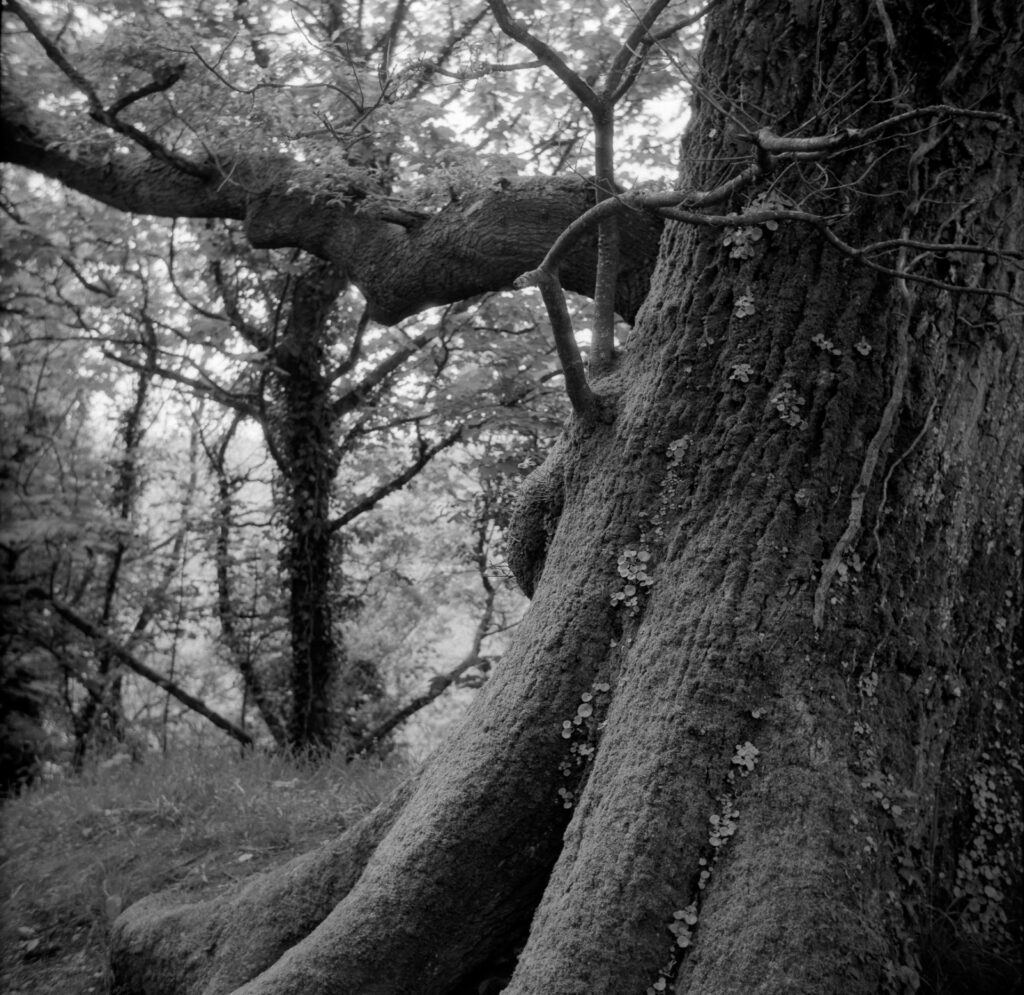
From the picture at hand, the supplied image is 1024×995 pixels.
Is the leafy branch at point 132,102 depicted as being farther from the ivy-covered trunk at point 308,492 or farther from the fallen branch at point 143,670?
the fallen branch at point 143,670

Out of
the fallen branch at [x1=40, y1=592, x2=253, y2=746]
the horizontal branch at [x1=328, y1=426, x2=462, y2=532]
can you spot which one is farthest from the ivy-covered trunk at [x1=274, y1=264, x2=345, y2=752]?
the fallen branch at [x1=40, y1=592, x2=253, y2=746]

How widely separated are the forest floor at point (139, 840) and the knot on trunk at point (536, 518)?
2008 mm

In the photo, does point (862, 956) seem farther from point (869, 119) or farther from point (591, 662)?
point (869, 119)

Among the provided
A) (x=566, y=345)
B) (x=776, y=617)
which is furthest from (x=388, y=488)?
(x=776, y=617)

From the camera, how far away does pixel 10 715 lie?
800 centimetres

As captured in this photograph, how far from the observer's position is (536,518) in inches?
119

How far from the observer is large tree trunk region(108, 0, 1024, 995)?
2.14 metres

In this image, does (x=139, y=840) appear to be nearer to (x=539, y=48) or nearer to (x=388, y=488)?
(x=388, y=488)

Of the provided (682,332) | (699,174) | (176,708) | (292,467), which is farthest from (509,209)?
(176,708)

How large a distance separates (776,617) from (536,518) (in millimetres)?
1008

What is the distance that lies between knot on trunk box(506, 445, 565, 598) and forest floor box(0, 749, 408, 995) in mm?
2008

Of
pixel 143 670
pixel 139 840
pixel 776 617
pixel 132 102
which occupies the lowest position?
pixel 139 840

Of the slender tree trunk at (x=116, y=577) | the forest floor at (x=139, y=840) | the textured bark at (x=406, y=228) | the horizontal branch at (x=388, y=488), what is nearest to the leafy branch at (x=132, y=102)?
the textured bark at (x=406, y=228)

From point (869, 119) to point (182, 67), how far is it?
13.6 feet
